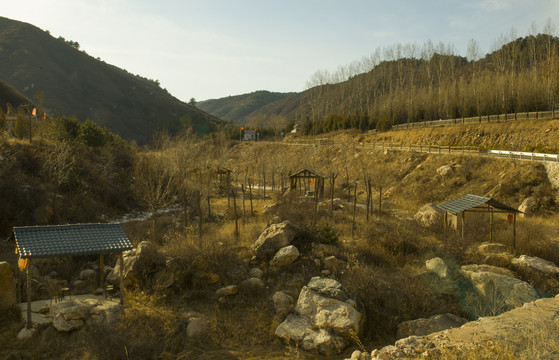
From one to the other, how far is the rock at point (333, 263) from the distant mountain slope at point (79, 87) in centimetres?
7274

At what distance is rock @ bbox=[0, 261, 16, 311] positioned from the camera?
10.9 metres

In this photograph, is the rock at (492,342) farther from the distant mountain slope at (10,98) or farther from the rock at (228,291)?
the distant mountain slope at (10,98)

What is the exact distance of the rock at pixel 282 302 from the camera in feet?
37.2

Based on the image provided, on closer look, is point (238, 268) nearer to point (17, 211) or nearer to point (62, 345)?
point (62, 345)

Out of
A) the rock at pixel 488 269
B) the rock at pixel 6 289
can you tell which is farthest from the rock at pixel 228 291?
the rock at pixel 488 269

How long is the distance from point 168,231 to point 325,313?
12.3m

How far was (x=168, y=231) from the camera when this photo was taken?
2005 cm

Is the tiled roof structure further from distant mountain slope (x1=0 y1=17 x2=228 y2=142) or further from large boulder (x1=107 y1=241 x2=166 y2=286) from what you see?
distant mountain slope (x1=0 y1=17 x2=228 y2=142)

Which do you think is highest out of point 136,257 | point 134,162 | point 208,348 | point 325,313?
point 134,162

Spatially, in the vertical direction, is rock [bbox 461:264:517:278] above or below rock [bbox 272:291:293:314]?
above

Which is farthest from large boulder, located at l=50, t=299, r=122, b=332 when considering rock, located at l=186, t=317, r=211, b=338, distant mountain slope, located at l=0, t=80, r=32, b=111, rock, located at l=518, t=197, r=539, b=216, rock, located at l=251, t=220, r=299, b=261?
distant mountain slope, located at l=0, t=80, r=32, b=111

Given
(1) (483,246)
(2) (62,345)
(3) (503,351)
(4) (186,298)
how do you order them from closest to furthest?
(3) (503,351), (2) (62,345), (4) (186,298), (1) (483,246)

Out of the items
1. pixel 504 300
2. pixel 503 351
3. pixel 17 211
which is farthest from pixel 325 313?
pixel 17 211

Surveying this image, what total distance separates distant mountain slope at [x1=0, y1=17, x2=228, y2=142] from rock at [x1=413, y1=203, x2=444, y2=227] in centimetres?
7123
